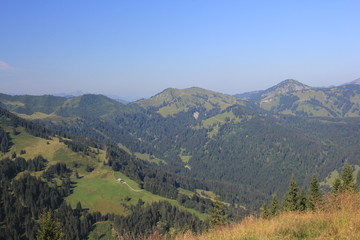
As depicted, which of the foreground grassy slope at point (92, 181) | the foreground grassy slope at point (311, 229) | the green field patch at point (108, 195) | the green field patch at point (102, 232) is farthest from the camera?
the foreground grassy slope at point (92, 181)

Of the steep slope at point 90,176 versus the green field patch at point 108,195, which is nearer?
the green field patch at point 108,195

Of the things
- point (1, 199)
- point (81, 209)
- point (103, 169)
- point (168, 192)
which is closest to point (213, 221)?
point (81, 209)

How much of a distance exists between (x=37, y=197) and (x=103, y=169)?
180 feet

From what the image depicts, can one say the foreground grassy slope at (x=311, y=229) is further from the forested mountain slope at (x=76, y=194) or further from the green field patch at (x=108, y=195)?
the green field patch at (x=108, y=195)

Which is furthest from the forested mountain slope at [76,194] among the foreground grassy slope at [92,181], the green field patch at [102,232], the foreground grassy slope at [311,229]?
the foreground grassy slope at [311,229]

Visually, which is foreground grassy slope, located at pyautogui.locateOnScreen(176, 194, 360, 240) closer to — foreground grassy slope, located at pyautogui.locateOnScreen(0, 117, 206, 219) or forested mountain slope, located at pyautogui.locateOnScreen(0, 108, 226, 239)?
forested mountain slope, located at pyautogui.locateOnScreen(0, 108, 226, 239)

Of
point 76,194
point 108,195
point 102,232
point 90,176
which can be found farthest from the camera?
point 90,176

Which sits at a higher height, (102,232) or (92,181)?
(92,181)

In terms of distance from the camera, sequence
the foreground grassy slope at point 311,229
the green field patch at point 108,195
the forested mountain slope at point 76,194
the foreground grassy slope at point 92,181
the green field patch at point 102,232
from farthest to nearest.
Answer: the foreground grassy slope at point 92,181
the green field patch at point 108,195
the forested mountain slope at point 76,194
the green field patch at point 102,232
the foreground grassy slope at point 311,229

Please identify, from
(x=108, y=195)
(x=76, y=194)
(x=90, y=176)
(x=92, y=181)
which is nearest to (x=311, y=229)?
(x=108, y=195)

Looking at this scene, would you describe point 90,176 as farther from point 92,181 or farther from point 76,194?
point 76,194

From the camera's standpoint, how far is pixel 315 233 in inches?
371

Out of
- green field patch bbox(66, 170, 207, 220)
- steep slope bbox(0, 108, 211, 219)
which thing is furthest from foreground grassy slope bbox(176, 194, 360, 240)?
steep slope bbox(0, 108, 211, 219)

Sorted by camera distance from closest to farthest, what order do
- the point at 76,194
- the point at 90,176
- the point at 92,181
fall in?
1. the point at 76,194
2. the point at 92,181
3. the point at 90,176
